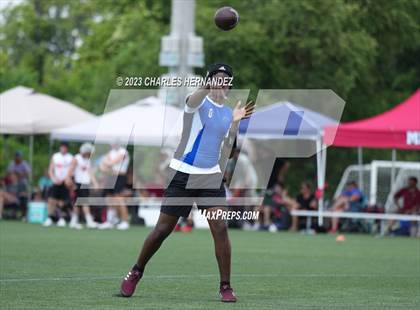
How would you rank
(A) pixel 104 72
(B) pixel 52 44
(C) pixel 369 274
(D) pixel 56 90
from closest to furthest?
(C) pixel 369 274
(A) pixel 104 72
(D) pixel 56 90
(B) pixel 52 44

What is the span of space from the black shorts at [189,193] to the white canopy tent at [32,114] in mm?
15713

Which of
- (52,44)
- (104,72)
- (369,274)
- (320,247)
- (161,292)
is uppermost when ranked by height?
(161,292)

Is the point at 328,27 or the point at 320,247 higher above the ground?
the point at 320,247

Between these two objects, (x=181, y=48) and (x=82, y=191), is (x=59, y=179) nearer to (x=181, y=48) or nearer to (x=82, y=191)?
(x=82, y=191)

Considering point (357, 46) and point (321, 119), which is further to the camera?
point (357, 46)

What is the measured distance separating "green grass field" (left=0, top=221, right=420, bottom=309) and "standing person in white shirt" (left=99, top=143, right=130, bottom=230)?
286cm

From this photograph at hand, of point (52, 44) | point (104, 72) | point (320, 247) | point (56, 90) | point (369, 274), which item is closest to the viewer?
point (369, 274)

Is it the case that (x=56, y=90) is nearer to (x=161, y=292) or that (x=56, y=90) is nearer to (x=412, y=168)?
(x=412, y=168)

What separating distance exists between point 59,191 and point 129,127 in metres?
2.17

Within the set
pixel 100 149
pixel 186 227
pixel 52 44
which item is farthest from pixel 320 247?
pixel 52 44

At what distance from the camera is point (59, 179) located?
23.2 meters

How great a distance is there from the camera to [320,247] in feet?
60.2

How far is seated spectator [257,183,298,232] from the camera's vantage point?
2491 centimetres

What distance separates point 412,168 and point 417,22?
746 cm
